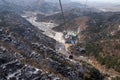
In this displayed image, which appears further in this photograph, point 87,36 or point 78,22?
point 78,22

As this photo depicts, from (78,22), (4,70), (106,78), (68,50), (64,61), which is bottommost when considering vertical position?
(78,22)

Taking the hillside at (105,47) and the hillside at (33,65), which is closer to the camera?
the hillside at (33,65)

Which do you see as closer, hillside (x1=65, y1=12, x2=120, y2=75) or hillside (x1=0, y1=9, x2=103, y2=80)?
hillside (x1=0, y1=9, x2=103, y2=80)

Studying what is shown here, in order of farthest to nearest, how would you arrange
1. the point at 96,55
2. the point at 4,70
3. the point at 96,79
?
1. the point at 96,55
2. the point at 96,79
3. the point at 4,70

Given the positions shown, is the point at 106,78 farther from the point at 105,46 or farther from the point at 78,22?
the point at 78,22

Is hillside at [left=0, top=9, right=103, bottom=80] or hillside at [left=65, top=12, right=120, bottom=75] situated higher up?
hillside at [left=0, top=9, right=103, bottom=80]

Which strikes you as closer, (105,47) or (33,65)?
(33,65)

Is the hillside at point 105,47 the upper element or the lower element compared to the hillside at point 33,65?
lower

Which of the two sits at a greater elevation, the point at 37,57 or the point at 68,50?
the point at 37,57

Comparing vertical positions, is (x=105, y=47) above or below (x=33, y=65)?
below

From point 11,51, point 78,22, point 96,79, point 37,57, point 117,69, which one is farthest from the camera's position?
point 78,22

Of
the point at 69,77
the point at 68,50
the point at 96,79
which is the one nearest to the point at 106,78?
the point at 96,79
